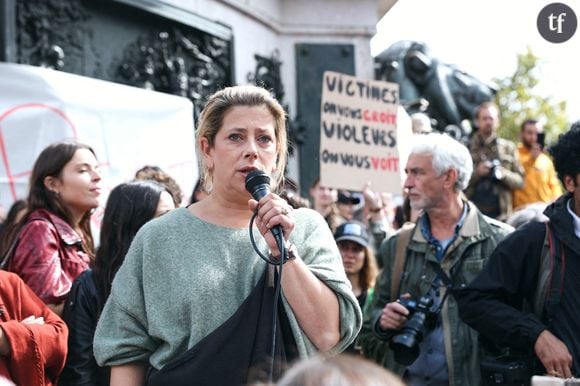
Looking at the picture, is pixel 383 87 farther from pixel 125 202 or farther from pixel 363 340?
pixel 125 202

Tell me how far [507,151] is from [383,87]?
237 centimetres

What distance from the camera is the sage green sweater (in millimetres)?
3455

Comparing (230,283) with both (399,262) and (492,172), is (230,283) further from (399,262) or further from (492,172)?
(492,172)

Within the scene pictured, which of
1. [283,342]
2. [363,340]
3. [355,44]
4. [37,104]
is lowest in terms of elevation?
[363,340]

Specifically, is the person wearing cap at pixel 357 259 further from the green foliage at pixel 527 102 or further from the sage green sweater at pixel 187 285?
the green foliage at pixel 527 102

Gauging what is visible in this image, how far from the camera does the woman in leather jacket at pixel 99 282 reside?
470cm

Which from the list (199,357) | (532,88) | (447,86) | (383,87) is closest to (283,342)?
(199,357)

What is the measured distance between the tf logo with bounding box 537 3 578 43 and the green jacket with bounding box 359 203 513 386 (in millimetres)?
1573

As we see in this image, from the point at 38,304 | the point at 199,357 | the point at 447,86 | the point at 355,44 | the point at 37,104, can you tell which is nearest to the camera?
the point at 199,357

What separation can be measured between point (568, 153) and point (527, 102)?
4796cm

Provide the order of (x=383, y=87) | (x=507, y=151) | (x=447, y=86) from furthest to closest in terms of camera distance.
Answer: (x=447, y=86)
(x=507, y=151)
(x=383, y=87)

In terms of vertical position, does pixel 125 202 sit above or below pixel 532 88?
below

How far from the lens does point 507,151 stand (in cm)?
1002

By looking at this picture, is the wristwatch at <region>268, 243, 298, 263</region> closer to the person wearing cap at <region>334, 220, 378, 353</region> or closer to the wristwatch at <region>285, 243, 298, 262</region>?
the wristwatch at <region>285, 243, 298, 262</region>
